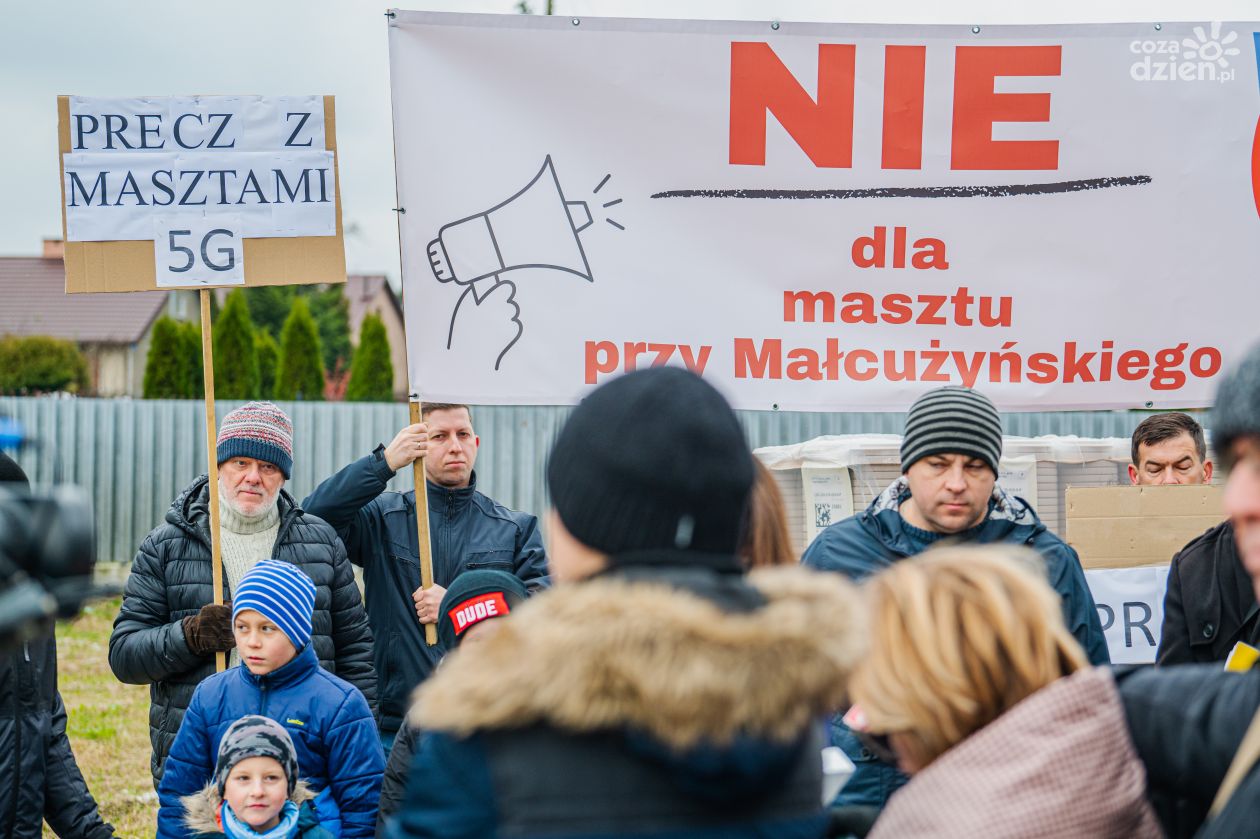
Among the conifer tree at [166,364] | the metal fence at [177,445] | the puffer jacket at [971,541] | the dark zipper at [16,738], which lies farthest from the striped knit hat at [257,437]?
the conifer tree at [166,364]

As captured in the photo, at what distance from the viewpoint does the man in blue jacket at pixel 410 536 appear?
4238 millimetres

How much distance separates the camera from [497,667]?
48.4 inches

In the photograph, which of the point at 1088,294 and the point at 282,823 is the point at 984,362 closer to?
the point at 1088,294

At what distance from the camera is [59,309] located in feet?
136

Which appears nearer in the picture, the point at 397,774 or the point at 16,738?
the point at 397,774

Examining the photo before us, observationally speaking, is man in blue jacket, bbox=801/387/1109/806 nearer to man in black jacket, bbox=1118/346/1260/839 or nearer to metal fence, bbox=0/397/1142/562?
man in black jacket, bbox=1118/346/1260/839

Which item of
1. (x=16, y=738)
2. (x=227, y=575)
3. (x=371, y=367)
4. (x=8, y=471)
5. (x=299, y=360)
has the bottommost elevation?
(x=16, y=738)

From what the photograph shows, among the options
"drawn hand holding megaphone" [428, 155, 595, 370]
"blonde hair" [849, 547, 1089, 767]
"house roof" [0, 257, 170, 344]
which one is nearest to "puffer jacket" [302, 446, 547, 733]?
"drawn hand holding megaphone" [428, 155, 595, 370]

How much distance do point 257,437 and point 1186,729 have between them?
3.38 metres

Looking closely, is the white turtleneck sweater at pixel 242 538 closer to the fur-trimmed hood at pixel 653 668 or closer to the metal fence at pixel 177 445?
the fur-trimmed hood at pixel 653 668

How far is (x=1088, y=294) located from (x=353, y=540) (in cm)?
271

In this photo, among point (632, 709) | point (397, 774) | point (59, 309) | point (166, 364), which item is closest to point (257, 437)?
point (397, 774)

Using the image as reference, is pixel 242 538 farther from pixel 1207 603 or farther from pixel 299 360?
pixel 299 360

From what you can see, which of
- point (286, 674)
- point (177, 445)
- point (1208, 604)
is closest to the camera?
point (1208, 604)
